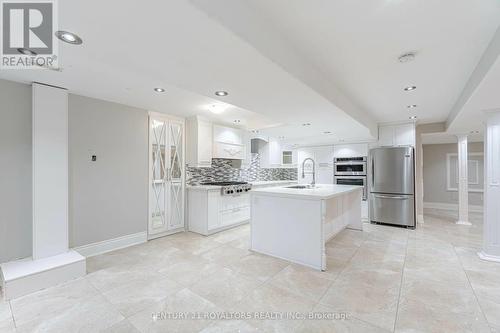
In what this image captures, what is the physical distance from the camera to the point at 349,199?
4621 millimetres

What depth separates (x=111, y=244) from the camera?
3.51m

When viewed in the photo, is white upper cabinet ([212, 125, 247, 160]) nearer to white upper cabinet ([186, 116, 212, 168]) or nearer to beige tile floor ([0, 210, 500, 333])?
white upper cabinet ([186, 116, 212, 168])

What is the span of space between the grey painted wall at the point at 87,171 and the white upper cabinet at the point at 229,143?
142 cm

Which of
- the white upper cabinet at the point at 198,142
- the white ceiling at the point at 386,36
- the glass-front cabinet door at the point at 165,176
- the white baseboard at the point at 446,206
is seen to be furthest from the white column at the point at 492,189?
the glass-front cabinet door at the point at 165,176

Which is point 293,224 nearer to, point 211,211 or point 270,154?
point 211,211

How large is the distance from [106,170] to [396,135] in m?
5.79

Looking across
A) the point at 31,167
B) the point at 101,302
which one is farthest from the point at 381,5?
the point at 31,167

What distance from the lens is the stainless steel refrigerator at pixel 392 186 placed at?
15.4 feet

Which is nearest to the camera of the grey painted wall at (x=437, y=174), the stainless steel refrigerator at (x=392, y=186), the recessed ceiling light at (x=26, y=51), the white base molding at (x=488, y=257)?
the recessed ceiling light at (x=26, y=51)

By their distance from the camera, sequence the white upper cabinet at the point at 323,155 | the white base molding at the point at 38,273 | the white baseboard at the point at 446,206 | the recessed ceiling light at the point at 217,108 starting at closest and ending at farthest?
the white base molding at the point at 38,273
the recessed ceiling light at the point at 217,108
the white upper cabinet at the point at 323,155
the white baseboard at the point at 446,206

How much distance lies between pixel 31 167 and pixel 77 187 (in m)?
0.57

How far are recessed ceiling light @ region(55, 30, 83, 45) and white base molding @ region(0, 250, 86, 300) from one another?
2385 millimetres

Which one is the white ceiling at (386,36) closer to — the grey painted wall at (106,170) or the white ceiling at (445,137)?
the grey painted wall at (106,170)

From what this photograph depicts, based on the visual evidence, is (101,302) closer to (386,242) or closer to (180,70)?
(180,70)
